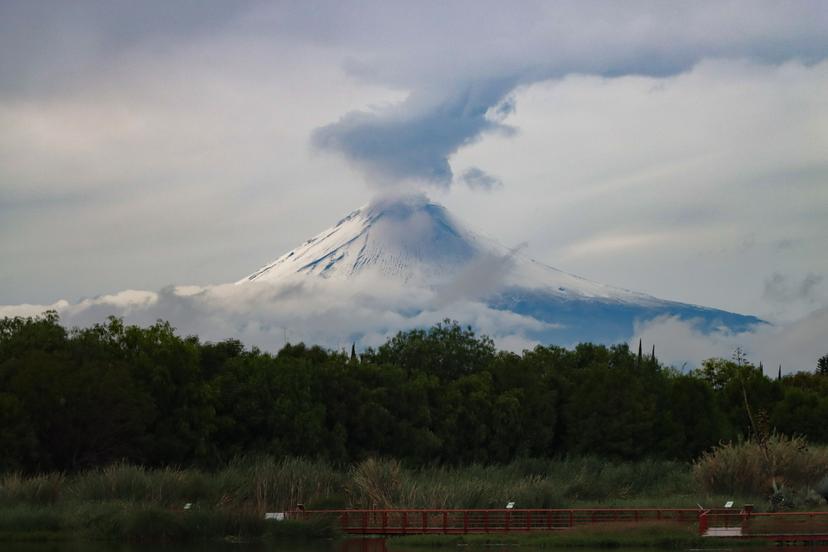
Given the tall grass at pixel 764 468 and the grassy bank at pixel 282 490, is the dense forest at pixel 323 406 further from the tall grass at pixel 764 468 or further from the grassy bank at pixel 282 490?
the grassy bank at pixel 282 490

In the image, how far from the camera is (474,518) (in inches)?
1484

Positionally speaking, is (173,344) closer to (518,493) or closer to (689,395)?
(518,493)

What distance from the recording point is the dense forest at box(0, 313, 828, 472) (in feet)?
155

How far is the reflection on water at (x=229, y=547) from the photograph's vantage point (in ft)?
105

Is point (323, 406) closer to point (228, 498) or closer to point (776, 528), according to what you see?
point (228, 498)

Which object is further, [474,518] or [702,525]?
[474,518]

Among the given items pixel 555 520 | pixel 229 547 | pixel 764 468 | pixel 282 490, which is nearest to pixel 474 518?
pixel 555 520

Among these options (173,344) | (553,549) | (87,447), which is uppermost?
(173,344)

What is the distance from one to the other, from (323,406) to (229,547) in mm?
22465

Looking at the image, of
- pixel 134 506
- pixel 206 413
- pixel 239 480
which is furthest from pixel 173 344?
pixel 134 506

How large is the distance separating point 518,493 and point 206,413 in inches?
623

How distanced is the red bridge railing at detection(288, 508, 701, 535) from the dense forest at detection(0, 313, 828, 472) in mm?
8609

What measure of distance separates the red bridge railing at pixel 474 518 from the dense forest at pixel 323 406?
8.61 meters

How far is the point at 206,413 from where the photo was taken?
2018 inches
